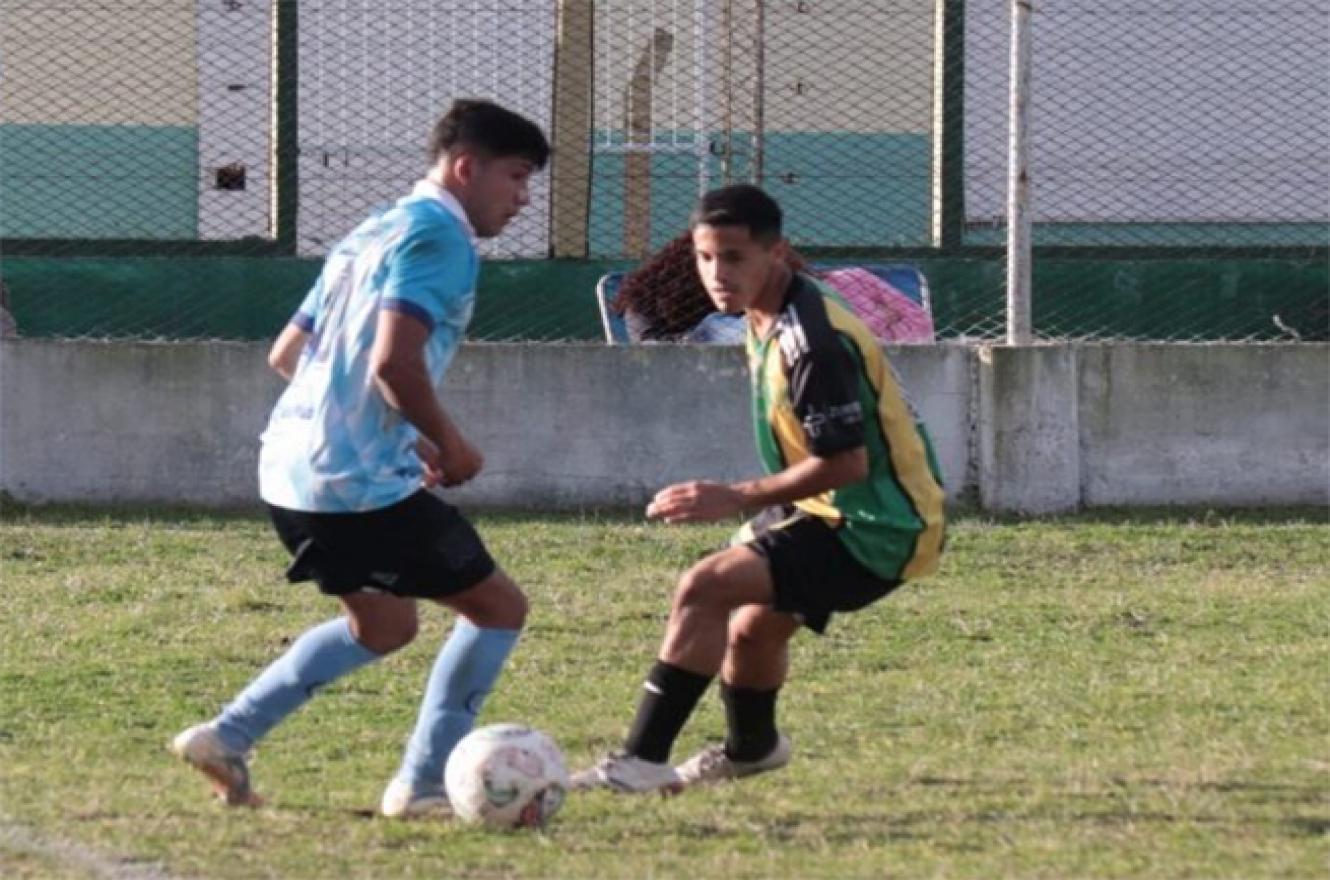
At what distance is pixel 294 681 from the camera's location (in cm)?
579

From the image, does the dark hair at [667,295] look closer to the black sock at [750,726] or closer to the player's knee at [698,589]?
the black sock at [750,726]

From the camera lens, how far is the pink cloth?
11906 mm

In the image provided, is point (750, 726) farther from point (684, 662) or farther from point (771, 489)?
point (771, 489)

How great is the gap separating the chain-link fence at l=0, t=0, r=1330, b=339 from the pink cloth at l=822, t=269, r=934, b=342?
184 millimetres

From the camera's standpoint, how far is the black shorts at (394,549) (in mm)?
5559

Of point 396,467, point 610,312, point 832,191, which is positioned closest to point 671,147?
point 832,191

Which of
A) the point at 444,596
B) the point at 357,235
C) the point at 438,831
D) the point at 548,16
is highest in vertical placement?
the point at 548,16

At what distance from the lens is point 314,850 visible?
17.3 feet

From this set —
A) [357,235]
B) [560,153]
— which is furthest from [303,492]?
[560,153]

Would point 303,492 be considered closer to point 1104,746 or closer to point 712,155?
point 1104,746

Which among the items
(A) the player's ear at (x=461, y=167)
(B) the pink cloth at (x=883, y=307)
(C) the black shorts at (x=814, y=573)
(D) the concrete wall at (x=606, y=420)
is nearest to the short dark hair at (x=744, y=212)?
(A) the player's ear at (x=461, y=167)

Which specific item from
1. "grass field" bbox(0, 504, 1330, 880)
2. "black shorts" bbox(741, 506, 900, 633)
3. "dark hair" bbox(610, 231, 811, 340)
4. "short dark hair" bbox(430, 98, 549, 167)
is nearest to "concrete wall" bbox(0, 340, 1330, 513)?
"grass field" bbox(0, 504, 1330, 880)

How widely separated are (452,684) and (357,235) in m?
1.00

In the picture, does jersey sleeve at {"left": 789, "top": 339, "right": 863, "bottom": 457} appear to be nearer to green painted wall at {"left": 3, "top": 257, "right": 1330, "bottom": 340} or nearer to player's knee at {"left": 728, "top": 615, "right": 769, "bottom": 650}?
player's knee at {"left": 728, "top": 615, "right": 769, "bottom": 650}
